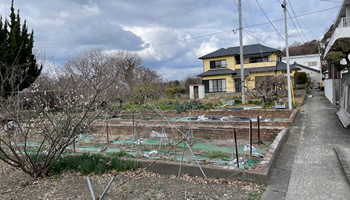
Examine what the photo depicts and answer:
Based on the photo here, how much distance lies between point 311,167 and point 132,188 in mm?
4137

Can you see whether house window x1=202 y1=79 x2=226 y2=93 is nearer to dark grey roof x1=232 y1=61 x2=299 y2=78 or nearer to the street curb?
dark grey roof x1=232 y1=61 x2=299 y2=78

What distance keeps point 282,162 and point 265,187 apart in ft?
6.06

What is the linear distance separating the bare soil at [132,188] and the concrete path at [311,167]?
575mm

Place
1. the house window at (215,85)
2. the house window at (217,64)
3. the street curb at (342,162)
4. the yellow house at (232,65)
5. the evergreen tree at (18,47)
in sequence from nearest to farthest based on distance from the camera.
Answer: the street curb at (342,162) < the evergreen tree at (18,47) < the yellow house at (232,65) < the house window at (215,85) < the house window at (217,64)

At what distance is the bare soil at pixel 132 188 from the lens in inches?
180

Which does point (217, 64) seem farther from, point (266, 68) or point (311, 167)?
point (311, 167)

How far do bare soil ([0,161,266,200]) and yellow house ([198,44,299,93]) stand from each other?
25975 mm

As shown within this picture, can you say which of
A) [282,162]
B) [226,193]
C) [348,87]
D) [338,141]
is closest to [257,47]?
[348,87]

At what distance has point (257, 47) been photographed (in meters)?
33.1

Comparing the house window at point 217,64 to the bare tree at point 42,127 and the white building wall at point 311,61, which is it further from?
the bare tree at point 42,127

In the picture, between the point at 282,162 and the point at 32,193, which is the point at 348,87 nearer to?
the point at 282,162

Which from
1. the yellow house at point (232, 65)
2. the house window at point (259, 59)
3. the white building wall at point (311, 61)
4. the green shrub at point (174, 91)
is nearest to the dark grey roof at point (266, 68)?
the yellow house at point (232, 65)

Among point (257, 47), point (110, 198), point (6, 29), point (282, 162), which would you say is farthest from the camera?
point (257, 47)

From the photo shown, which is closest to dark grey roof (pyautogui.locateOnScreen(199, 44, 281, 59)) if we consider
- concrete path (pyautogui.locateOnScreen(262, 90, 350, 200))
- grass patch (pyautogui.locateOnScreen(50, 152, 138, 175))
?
concrete path (pyautogui.locateOnScreen(262, 90, 350, 200))
